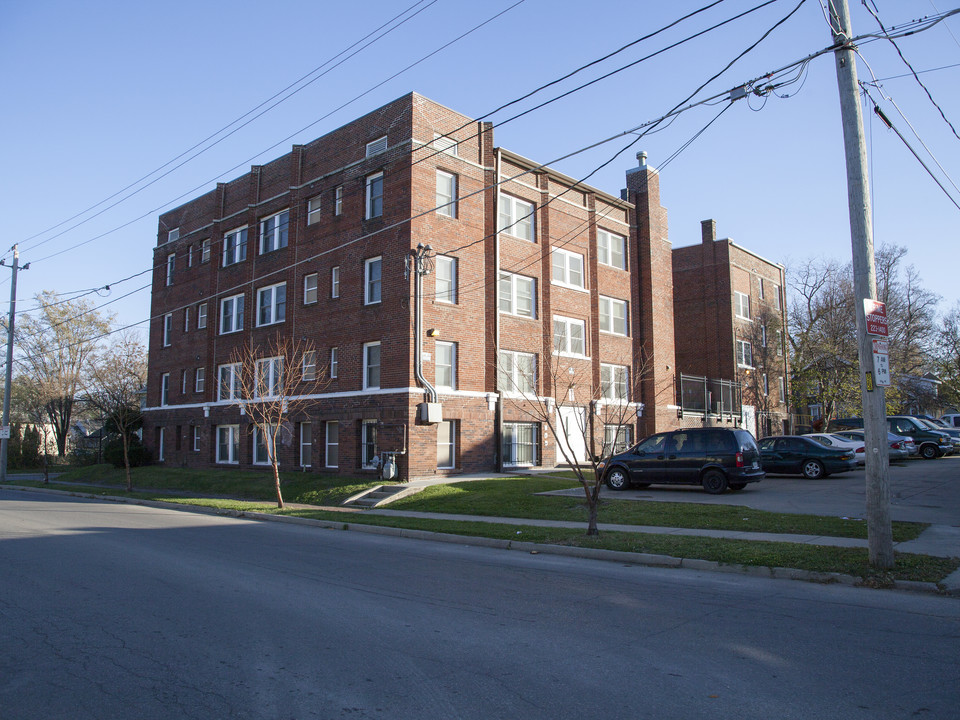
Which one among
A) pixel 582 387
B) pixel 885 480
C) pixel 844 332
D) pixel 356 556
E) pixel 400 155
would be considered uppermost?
pixel 400 155

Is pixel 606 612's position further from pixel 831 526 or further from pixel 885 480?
pixel 831 526

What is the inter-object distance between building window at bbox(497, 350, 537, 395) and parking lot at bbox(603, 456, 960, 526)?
20.8ft

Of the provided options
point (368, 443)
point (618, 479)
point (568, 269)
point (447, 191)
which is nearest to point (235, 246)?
point (447, 191)

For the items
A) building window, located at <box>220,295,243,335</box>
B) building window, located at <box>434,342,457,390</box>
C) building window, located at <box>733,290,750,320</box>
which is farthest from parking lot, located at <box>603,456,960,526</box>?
building window, located at <box>220,295,243,335</box>

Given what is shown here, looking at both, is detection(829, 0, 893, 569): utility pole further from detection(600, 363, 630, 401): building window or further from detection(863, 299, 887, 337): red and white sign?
detection(600, 363, 630, 401): building window

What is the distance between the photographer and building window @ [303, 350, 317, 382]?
25.8 m

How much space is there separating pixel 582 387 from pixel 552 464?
356 centimetres

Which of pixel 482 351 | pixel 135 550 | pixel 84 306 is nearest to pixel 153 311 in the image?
pixel 84 306

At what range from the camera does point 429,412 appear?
71.7 feet

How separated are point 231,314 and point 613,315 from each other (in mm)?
17500

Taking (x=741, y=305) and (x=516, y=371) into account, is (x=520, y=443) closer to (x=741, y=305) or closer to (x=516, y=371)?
(x=516, y=371)

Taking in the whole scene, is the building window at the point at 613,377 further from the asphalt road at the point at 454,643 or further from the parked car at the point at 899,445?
the asphalt road at the point at 454,643

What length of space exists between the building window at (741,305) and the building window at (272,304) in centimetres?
2524

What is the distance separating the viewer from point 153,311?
37.5 meters
